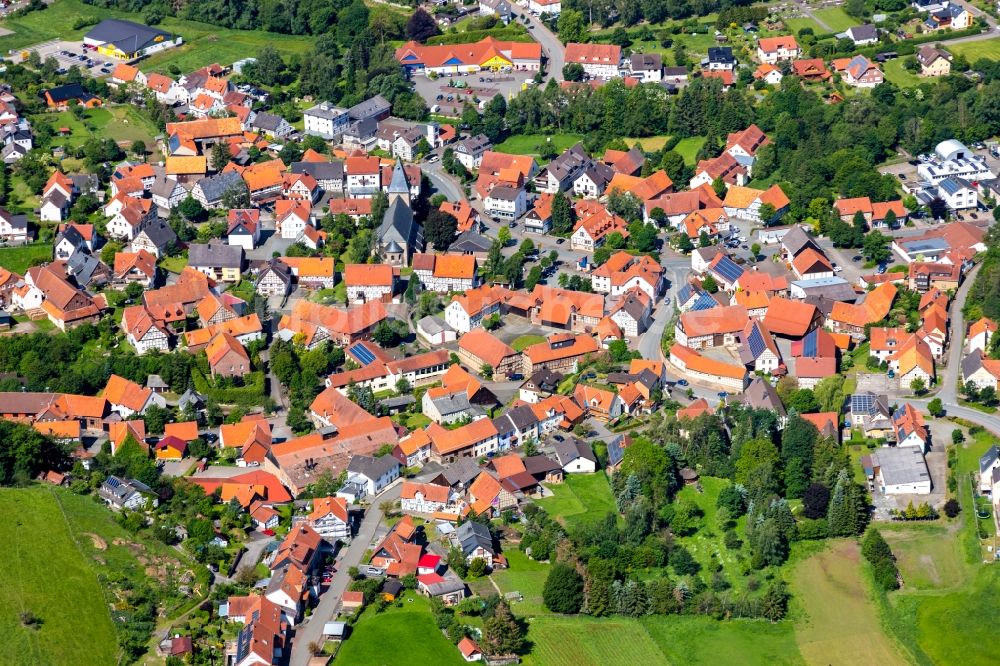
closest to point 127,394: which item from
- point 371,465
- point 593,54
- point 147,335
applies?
point 147,335

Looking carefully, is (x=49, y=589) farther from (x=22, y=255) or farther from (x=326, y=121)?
(x=326, y=121)

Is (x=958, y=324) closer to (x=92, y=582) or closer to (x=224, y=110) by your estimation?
(x=92, y=582)

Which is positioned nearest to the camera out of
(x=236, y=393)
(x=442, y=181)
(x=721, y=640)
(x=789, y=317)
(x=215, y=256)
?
(x=721, y=640)

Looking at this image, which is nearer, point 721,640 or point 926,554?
point 721,640

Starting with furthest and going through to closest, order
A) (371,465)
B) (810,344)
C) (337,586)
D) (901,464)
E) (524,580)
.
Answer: (810,344)
(371,465)
(901,464)
(524,580)
(337,586)

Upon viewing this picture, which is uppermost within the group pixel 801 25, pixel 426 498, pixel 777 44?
pixel 777 44

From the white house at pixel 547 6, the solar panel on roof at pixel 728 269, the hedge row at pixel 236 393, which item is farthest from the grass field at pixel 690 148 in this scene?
the hedge row at pixel 236 393

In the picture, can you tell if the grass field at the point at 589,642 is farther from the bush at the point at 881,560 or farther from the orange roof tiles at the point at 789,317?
the orange roof tiles at the point at 789,317
